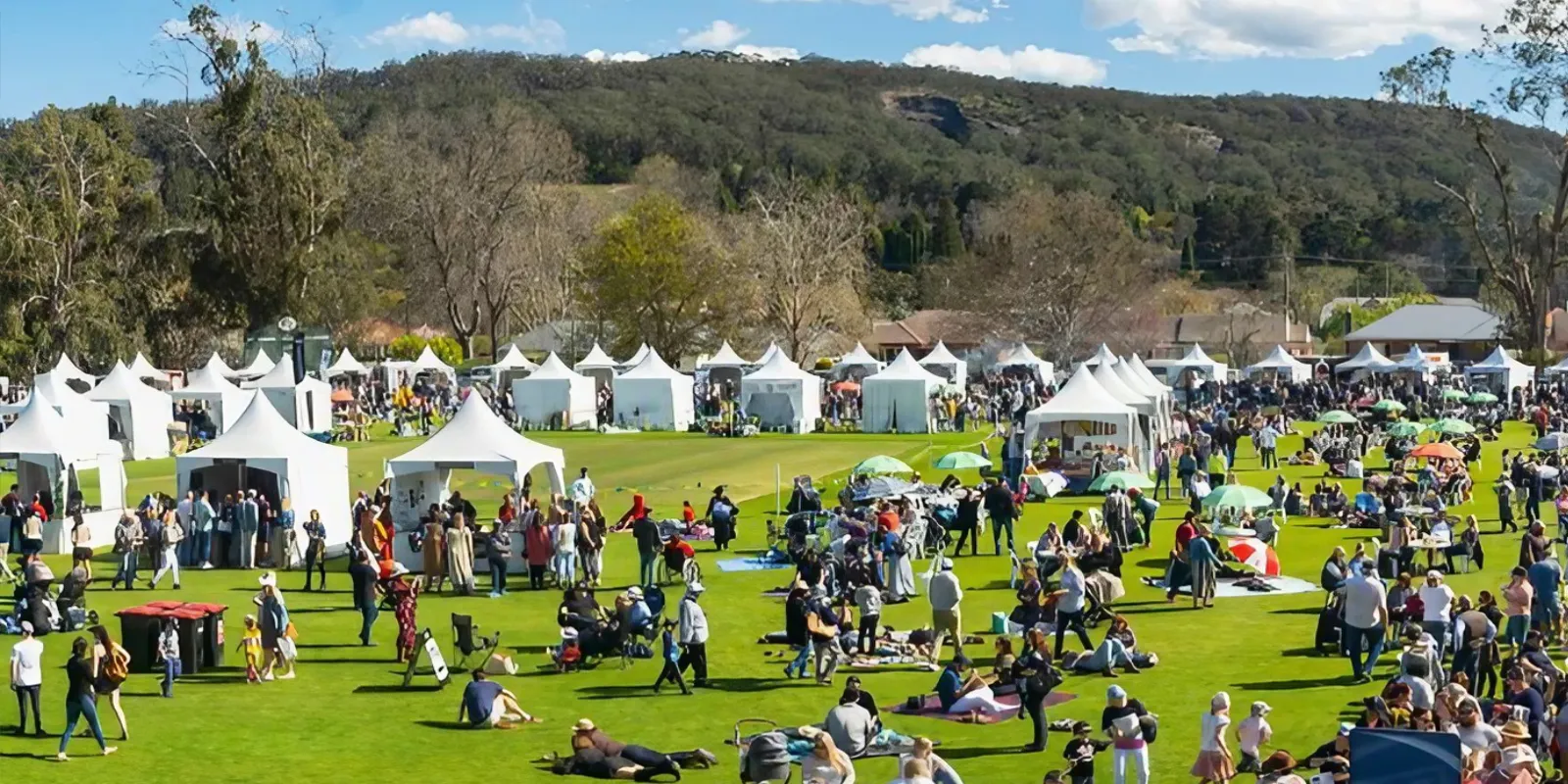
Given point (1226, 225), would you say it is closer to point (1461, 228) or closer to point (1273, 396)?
point (1461, 228)

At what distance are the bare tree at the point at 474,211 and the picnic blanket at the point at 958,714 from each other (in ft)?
225

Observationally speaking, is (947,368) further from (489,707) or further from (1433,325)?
(1433,325)

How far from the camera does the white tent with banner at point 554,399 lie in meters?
56.5

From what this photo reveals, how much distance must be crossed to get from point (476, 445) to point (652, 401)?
28.2 m

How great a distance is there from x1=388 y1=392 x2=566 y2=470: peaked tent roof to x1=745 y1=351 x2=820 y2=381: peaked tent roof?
25.8 m

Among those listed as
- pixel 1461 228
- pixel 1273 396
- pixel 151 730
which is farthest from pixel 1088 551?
pixel 1461 228

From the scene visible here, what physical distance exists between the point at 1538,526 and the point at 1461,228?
134 m

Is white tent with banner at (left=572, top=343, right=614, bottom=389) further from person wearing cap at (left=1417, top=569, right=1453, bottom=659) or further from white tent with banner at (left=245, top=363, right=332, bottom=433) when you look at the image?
person wearing cap at (left=1417, top=569, right=1453, bottom=659)

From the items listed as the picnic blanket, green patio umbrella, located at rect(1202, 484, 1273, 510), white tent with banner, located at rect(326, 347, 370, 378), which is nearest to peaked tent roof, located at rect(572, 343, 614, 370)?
white tent with banner, located at rect(326, 347, 370, 378)

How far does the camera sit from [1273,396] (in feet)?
195

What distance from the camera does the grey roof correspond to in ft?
337

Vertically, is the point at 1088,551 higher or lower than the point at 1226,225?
lower

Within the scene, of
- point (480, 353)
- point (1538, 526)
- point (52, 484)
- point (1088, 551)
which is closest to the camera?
point (1538, 526)

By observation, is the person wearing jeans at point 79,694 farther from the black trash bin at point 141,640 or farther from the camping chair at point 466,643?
the camping chair at point 466,643
